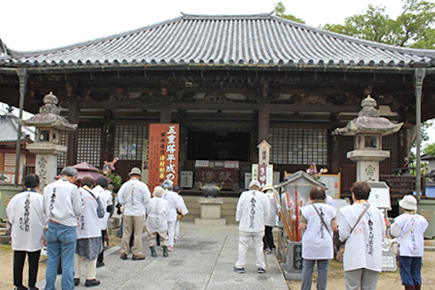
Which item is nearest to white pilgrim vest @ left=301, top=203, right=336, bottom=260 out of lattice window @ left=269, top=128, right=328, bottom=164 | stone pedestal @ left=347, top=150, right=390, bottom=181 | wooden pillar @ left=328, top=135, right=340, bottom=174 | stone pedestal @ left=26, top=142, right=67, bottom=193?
stone pedestal @ left=347, top=150, right=390, bottom=181

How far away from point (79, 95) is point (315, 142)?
29.5 ft

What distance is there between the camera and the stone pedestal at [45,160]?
8.10 m

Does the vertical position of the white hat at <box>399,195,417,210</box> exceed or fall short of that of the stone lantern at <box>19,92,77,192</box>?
it falls short

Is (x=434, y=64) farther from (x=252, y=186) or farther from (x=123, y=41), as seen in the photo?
(x=123, y=41)

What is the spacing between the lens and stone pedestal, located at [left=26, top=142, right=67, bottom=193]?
26.6 feet

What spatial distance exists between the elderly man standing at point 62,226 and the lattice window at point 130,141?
9332 mm

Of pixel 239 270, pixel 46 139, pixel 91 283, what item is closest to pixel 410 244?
pixel 239 270

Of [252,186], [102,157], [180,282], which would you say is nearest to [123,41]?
[102,157]

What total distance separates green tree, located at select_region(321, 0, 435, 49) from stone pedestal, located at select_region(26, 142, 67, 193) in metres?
22.4

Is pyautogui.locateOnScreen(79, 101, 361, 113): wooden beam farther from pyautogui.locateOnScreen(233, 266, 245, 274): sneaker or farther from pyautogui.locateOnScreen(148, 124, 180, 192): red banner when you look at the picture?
pyautogui.locateOnScreen(233, 266, 245, 274): sneaker

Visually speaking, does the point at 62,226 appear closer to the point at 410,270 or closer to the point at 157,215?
the point at 157,215

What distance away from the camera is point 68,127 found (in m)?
8.57

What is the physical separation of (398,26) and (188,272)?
24244 millimetres

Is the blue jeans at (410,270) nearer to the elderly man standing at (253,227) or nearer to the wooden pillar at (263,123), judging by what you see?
the elderly man standing at (253,227)
